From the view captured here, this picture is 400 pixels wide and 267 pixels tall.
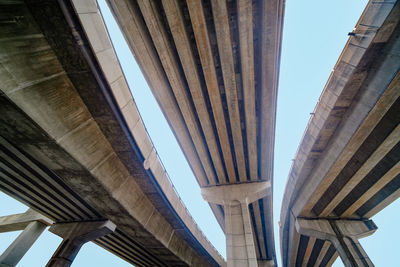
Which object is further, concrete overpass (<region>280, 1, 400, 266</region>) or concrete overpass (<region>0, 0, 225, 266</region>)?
concrete overpass (<region>280, 1, 400, 266</region>)

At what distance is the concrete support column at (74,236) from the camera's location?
1087 centimetres

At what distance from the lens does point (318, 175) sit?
1012 cm

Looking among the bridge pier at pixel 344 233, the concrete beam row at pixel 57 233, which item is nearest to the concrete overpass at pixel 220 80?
the bridge pier at pixel 344 233

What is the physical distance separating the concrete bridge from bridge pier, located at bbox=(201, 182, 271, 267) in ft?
0.36

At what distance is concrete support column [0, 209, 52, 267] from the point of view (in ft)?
49.7

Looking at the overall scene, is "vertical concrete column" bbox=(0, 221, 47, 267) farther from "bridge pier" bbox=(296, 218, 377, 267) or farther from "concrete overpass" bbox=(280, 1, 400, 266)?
"bridge pier" bbox=(296, 218, 377, 267)

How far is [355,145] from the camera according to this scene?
7953mm

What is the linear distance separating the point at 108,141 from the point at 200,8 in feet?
24.6

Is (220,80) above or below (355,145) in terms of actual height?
above

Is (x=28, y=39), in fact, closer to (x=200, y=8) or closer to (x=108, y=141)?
(x=108, y=141)

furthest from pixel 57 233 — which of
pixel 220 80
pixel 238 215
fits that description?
pixel 220 80

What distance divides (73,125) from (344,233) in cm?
1968

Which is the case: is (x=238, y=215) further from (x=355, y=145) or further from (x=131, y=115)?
(x=131, y=115)

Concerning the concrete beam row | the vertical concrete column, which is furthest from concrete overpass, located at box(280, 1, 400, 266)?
the vertical concrete column
